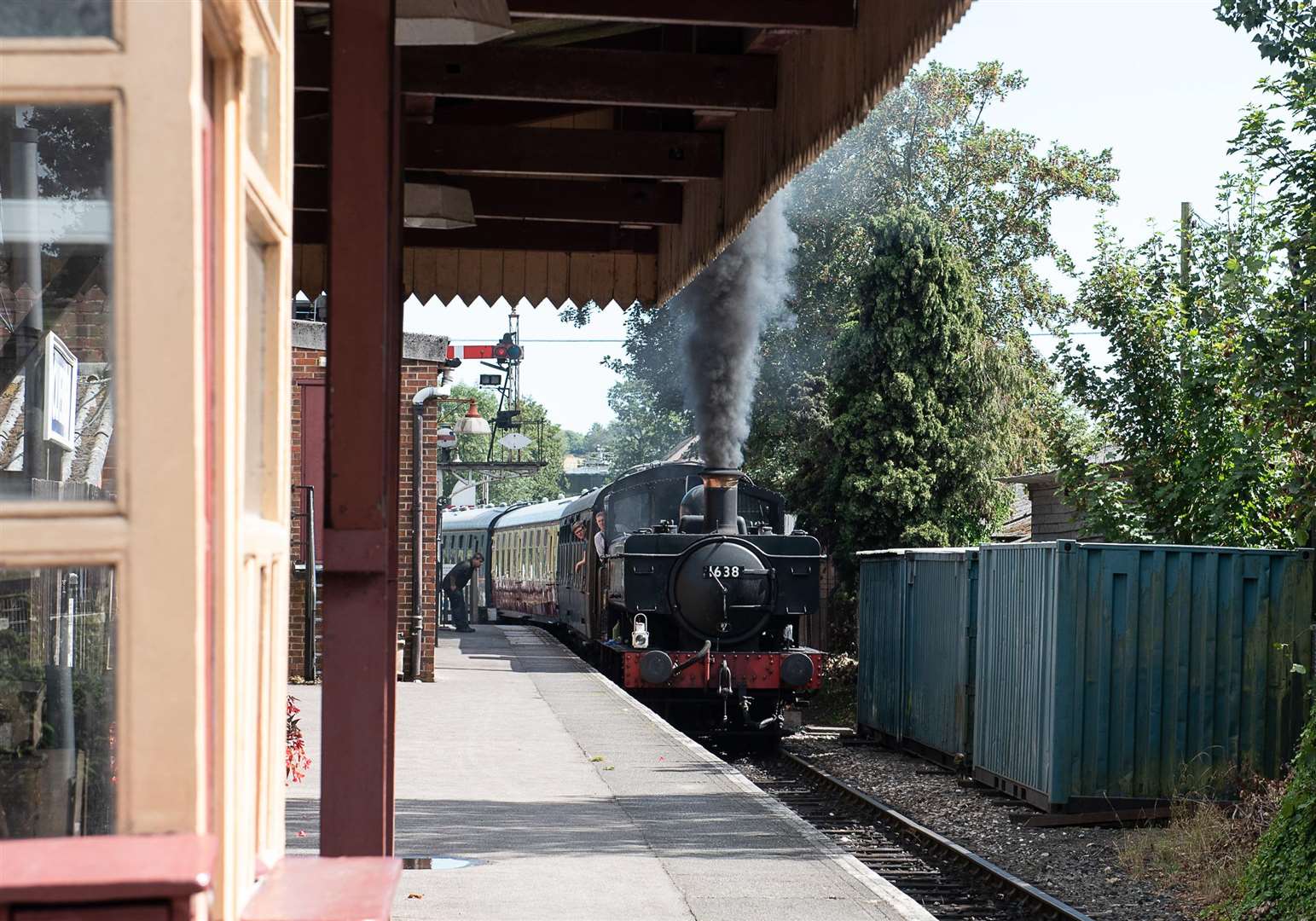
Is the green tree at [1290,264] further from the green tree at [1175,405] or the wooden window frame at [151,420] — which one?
the wooden window frame at [151,420]

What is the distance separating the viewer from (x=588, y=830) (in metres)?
9.34

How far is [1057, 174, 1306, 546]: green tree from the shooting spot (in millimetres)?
13242

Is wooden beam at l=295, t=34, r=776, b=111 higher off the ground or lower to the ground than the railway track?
higher

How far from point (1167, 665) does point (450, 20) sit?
8713 millimetres

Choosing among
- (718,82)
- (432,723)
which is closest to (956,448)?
(432,723)

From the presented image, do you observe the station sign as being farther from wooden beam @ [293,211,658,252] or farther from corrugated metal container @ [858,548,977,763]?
corrugated metal container @ [858,548,977,763]

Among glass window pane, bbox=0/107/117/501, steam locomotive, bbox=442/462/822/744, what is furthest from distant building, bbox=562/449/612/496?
glass window pane, bbox=0/107/117/501

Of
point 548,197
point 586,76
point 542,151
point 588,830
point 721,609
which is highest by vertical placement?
point 586,76

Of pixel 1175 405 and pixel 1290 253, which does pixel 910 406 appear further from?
pixel 1290 253

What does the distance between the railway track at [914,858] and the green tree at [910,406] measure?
1304cm

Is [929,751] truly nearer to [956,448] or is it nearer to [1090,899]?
[1090,899]

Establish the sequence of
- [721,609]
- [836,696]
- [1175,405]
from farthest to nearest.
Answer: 1. [836,696]
2. [721,609]
3. [1175,405]

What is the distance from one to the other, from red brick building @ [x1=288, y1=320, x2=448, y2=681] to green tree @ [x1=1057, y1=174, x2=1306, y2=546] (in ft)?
23.5

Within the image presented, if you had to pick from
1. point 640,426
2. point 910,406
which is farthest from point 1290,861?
point 640,426
